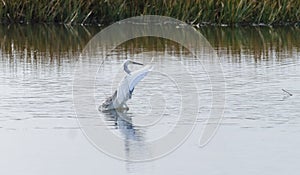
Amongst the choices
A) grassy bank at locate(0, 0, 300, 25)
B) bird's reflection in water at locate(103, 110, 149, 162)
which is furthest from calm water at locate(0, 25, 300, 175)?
grassy bank at locate(0, 0, 300, 25)

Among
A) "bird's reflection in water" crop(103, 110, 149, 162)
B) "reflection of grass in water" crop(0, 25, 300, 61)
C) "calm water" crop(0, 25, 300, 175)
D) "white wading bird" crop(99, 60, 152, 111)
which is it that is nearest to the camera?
"calm water" crop(0, 25, 300, 175)

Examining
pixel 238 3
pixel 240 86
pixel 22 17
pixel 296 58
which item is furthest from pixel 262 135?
pixel 22 17

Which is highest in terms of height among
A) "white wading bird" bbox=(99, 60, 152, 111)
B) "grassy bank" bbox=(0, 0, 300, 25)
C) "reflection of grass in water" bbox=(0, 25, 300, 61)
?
"grassy bank" bbox=(0, 0, 300, 25)

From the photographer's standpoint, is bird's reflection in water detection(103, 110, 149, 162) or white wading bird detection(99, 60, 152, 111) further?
white wading bird detection(99, 60, 152, 111)

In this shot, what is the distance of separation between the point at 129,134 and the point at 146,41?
329 inches

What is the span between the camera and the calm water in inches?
305

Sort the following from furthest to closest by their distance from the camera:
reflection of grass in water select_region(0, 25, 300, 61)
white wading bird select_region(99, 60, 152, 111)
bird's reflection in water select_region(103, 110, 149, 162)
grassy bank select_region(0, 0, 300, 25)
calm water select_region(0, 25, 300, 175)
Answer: grassy bank select_region(0, 0, 300, 25)
reflection of grass in water select_region(0, 25, 300, 61)
white wading bird select_region(99, 60, 152, 111)
bird's reflection in water select_region(103, 110, 149, 162)
calm water select_region(0, 25, 300, 175)

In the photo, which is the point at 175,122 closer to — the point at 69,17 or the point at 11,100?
the point at 11,100

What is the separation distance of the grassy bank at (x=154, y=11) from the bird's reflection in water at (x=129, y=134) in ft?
35.6

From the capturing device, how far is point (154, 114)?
31.9 ft

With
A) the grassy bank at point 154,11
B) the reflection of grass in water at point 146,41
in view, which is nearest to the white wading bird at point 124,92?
the reflection of grass in water at point 146,41

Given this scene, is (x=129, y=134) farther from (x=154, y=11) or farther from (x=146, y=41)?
(x=154, y=11)

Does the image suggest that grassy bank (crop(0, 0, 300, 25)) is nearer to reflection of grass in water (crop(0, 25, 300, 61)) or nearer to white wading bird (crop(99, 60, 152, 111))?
reflection of grass in water (crop(0, 25, 300, 61))

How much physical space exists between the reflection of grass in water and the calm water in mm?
60
